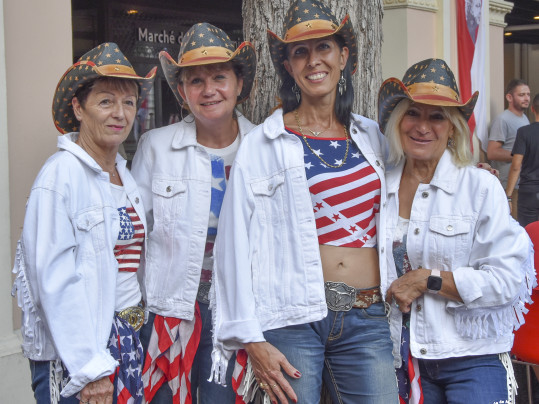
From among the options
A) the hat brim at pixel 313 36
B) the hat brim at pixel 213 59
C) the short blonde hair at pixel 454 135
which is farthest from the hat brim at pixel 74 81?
the short blonde hair at pixel 454 135

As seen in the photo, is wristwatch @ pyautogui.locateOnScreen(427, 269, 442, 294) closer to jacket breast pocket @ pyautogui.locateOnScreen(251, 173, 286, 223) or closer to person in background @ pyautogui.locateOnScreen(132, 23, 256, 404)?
jacket breast pocket @ pyautogui.locateOnScreen(251, 173, 286, 223)

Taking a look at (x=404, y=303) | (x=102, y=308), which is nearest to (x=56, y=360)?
(x=102, y=308)

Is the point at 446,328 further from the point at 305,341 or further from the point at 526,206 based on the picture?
the point at 526,206

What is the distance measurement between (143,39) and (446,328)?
14.6 feet

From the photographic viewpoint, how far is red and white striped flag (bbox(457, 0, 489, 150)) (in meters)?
8.81

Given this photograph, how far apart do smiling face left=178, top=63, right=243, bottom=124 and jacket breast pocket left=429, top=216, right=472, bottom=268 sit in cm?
99

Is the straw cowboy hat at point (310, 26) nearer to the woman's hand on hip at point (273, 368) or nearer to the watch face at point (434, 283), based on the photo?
the watch face at point (434, 283)

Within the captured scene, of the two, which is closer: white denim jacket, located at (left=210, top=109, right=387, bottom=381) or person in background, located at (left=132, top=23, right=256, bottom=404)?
white denim jacket, located at (left=210, top=109, right=387, bottom=381)

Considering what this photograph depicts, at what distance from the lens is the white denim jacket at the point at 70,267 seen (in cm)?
246

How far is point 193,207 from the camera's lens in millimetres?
2957

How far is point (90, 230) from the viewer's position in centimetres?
259

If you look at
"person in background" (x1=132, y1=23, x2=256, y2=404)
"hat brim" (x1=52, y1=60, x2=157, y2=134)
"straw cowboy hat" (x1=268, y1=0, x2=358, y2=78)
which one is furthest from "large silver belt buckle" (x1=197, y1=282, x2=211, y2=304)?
"straw cowboy hat" (x1=268, y1=0, x2=358, y2=78)

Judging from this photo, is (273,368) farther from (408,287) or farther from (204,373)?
(408,287)

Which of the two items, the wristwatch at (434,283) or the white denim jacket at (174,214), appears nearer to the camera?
the wristwatch at (434,283)
